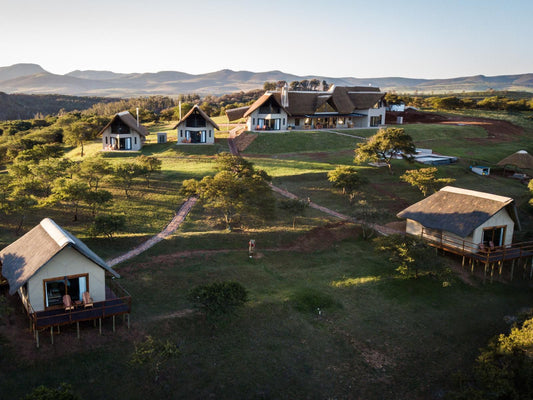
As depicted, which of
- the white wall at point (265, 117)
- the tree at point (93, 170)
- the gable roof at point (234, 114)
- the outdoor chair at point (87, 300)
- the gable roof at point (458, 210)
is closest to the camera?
the outdoor chair at point (87, 300)

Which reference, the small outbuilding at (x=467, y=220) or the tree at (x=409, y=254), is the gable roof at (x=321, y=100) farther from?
the tree at (x=409, y=254)

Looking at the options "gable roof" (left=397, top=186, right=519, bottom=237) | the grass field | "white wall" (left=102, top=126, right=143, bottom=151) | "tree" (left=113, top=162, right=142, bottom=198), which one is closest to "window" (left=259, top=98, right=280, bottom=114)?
"white wall" (left=102, top=126, right=143, bottom=151)

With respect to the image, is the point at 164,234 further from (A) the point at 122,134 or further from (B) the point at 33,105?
(B) the point at 33,105

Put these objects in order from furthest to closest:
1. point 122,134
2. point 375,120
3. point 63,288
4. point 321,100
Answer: point 375,120 < point 321,100 < point 122,134 < point 63,288

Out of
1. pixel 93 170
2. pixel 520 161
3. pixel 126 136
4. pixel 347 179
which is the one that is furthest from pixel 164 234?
pixel 520 161

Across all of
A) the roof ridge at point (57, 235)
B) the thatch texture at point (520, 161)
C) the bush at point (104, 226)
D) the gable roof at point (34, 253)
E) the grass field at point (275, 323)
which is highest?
the thatch texture at point (520, 161)

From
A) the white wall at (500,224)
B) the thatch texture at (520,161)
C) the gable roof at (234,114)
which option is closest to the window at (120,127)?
the gable roof at (234,114)

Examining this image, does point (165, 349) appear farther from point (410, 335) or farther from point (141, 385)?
point (410, 335)

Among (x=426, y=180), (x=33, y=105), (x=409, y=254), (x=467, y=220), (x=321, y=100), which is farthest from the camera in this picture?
(x=33, y=105)
